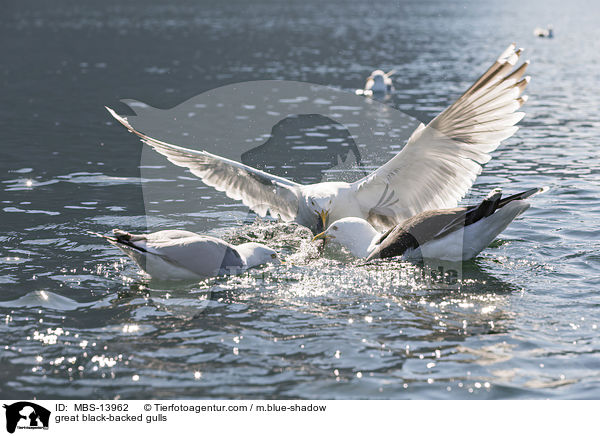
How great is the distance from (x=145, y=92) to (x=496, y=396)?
2600cm

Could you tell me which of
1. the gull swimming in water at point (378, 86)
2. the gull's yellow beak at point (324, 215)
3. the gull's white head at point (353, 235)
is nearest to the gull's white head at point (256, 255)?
the gull's white head at point (353, 235)

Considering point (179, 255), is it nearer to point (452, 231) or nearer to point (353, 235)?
point (353, 235)

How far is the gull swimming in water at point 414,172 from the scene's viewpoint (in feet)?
31.6

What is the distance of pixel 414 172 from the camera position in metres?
10.8

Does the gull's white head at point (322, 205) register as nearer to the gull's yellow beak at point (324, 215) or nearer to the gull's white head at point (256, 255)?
the gull's yellow beak at point (324, 215)

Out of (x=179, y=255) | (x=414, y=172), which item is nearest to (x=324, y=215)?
(x=414, y=172)

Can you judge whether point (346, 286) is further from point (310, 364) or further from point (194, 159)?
point (194, 159)

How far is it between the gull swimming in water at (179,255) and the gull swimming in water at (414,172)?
2.22m
